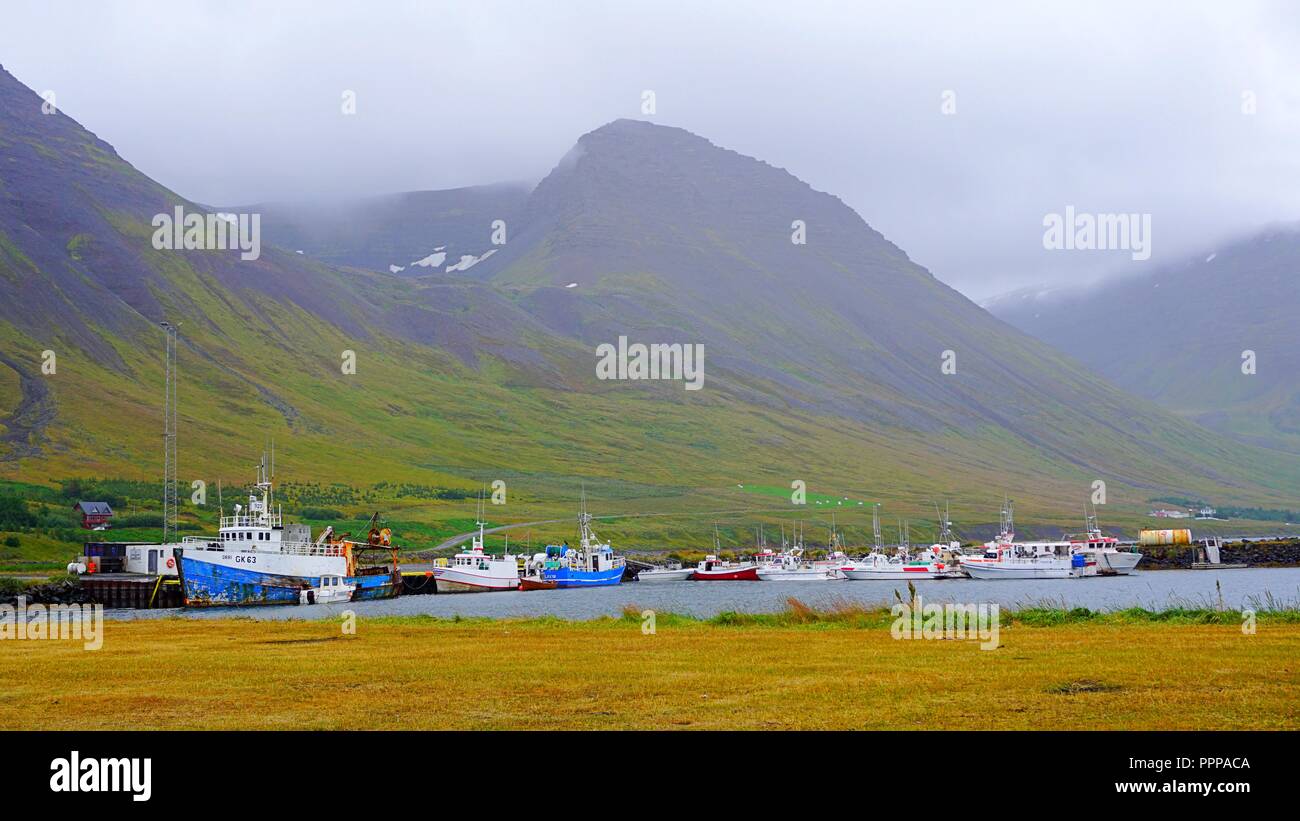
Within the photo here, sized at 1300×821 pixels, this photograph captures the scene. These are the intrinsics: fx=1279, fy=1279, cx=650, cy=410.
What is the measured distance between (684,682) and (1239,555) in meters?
178

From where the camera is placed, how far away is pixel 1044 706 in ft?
74.9

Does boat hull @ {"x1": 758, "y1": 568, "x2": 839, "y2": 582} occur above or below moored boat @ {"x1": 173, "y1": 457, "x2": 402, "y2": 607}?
below

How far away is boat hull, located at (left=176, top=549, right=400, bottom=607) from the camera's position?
104562 millimetres

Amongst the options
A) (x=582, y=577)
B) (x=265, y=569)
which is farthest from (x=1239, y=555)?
(x=265, y=569)

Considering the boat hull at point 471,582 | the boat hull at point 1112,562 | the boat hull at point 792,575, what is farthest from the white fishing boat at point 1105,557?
the boat hull at point 471,582

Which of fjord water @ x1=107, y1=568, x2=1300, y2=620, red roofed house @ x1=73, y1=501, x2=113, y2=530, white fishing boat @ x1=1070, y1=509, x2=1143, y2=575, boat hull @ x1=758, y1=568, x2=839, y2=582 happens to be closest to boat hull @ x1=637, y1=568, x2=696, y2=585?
fjord water @ x1=107, y1=568, x2=1300, y2=620

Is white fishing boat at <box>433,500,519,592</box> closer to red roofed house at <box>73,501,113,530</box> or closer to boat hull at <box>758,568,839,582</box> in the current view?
boat hull at <box>758,568,839,582</box>

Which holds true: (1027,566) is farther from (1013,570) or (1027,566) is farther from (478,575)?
(478,575)

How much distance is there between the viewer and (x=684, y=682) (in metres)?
28.3

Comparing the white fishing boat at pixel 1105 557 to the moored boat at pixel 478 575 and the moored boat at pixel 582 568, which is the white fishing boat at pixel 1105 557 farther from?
the moored boat at pixel 478 575

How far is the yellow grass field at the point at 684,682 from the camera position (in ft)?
74.1

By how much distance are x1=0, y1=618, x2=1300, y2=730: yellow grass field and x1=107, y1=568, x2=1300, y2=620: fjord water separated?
33.3 metres
